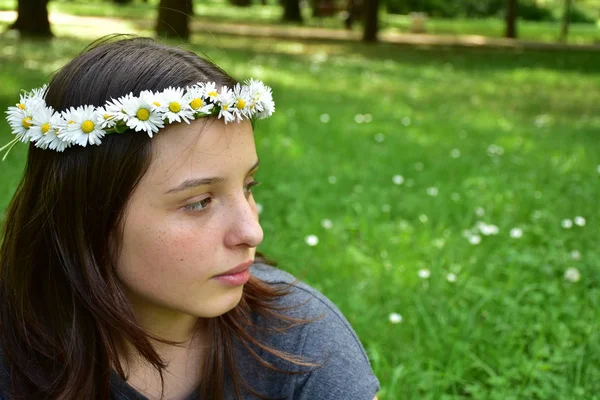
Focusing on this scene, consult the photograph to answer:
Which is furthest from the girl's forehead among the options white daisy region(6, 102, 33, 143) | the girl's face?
white daisy region(6, 102, 33, 143)

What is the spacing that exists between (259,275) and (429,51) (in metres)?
15.1

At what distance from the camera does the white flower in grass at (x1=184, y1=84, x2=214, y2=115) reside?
5.15ft

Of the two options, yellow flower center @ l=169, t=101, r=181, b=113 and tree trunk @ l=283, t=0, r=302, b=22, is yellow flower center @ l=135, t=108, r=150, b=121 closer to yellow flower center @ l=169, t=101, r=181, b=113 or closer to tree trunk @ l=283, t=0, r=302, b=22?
yellow flower center @ l=169, t=101, r=181, b=113

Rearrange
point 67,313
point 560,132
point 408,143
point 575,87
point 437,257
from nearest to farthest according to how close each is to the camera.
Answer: point 67,313 < point 437,257 < point 408,143 < point 560,132 < point 575,87

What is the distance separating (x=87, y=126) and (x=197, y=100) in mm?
231

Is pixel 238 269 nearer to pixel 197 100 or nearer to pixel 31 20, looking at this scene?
pixel 197 100

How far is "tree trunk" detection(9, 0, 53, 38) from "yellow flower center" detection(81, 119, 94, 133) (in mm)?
13658

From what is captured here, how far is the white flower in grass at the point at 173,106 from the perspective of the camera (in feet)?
5.03

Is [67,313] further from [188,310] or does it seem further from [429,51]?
[429,51]

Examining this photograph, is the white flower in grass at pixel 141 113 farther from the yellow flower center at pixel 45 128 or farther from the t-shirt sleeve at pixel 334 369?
the t-shirt sleeve at pixel 334 369

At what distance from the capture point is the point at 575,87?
1118cm

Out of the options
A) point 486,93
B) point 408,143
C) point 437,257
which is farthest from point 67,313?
point 486,93

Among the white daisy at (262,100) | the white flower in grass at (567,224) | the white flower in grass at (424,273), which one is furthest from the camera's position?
the white flower in grass at (567,224)

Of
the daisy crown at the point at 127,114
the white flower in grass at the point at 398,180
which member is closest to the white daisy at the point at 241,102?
the daisy crown at the point at 127,114
